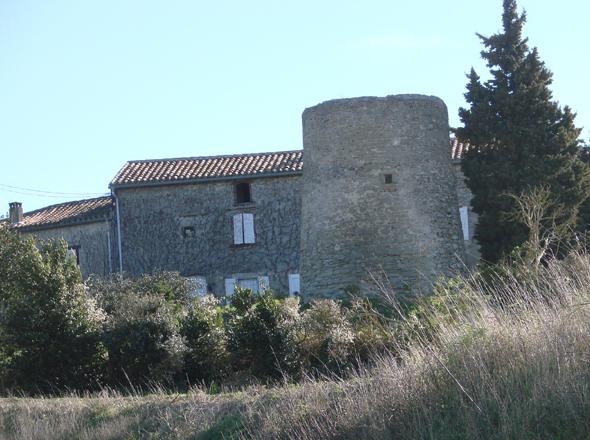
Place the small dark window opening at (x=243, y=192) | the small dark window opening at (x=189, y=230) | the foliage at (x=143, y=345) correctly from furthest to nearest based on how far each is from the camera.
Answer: the small dark window opening at (x=243, y=192) → the small dark window opening at (x=189, y=230) → the foliage at (x=143, y=345)

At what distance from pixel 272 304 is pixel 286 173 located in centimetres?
1218

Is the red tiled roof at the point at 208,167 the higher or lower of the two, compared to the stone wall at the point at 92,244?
higher

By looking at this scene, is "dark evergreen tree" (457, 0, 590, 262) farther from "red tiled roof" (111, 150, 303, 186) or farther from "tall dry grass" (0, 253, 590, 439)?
"tall dry grass" (0, 253, 590, 439)

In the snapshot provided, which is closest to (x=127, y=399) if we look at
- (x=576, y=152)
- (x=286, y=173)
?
(x=576, y=152)

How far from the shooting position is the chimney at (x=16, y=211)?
32406mm

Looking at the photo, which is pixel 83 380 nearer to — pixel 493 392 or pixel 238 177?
pixel 493 392

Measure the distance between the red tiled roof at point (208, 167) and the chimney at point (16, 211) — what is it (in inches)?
214

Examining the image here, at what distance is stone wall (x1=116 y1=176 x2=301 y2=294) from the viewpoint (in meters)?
28.2

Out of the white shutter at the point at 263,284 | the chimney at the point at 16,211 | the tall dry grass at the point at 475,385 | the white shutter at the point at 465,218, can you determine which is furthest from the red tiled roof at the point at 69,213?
the tall dry grass at the point at 475,385

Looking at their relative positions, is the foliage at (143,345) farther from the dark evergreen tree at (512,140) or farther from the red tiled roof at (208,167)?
the red tiled roof at (208,167)

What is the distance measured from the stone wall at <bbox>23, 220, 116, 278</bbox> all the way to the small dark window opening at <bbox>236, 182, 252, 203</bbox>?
4.16 meters

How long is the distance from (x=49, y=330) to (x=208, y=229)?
12.1 metres

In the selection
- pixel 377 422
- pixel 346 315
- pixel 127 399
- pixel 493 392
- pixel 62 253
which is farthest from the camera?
pixel 62 253

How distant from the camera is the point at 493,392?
8.18 m
